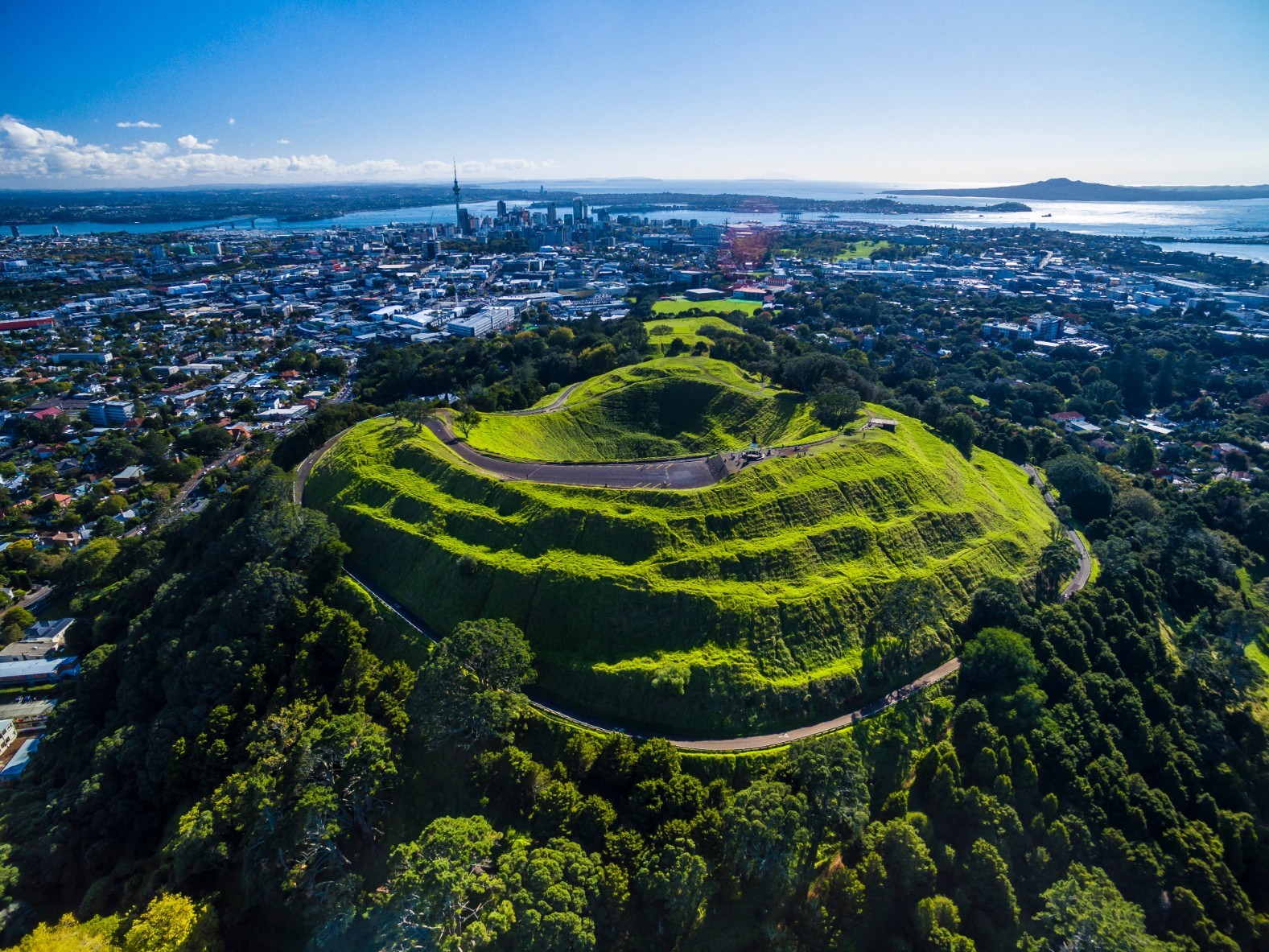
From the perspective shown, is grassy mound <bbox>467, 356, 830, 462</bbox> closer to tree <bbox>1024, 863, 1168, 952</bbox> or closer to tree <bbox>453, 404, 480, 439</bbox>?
tree <bbox>453, 404, 480, 439</bbox>

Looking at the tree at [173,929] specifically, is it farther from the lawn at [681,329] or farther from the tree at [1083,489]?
the lawn at [681,329]

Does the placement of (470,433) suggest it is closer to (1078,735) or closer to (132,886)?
(132,886)

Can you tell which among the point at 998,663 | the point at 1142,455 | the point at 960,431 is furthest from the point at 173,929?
the point at 1142,455

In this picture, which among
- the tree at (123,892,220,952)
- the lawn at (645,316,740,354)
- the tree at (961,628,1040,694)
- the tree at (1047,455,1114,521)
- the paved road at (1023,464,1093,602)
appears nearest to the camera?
the tree at (123,892,220,952)

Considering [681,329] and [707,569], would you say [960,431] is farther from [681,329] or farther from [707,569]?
[681,329]

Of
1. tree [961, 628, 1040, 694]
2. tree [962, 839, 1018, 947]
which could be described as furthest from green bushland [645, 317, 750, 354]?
tree [962, 839, 1018, 947]

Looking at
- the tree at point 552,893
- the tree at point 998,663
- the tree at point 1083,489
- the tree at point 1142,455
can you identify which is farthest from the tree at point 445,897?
the tree at point 1142,455

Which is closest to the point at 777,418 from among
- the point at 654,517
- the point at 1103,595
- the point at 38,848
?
the point at 654,517
